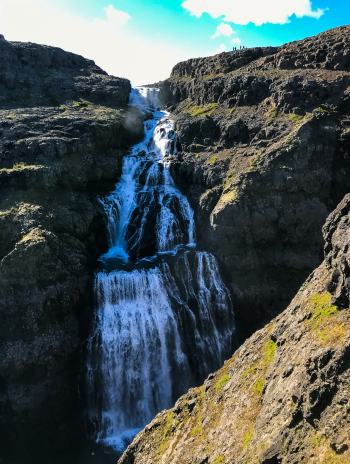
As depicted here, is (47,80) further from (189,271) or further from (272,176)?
(189,271)

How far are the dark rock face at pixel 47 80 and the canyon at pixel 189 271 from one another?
1974 mm

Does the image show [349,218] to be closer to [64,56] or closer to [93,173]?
[93,173]

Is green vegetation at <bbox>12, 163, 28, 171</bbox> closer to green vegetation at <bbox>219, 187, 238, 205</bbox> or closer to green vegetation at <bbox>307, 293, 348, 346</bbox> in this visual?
green vegetation at <bbox>219, 187, 238, 205</bbox>

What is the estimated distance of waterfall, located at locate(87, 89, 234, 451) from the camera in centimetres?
2850

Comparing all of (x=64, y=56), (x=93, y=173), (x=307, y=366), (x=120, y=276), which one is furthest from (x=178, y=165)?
(x=64, y=56)

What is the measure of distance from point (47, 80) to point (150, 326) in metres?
58.5

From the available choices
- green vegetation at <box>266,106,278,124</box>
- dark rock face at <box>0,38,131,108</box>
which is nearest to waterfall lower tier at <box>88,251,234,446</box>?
green vegetation at <box>266,106,278,124</box>

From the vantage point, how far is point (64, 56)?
7406 cm

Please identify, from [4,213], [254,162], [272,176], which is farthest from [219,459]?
[254,162]

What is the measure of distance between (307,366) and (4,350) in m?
26.0

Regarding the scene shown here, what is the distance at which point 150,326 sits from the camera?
30406 mm

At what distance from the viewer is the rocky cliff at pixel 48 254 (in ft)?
88.9

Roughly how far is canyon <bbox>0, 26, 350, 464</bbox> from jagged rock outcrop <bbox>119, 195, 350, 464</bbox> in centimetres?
7

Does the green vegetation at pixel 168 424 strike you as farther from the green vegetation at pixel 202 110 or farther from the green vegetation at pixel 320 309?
the green vegetation at pixel 202 110
